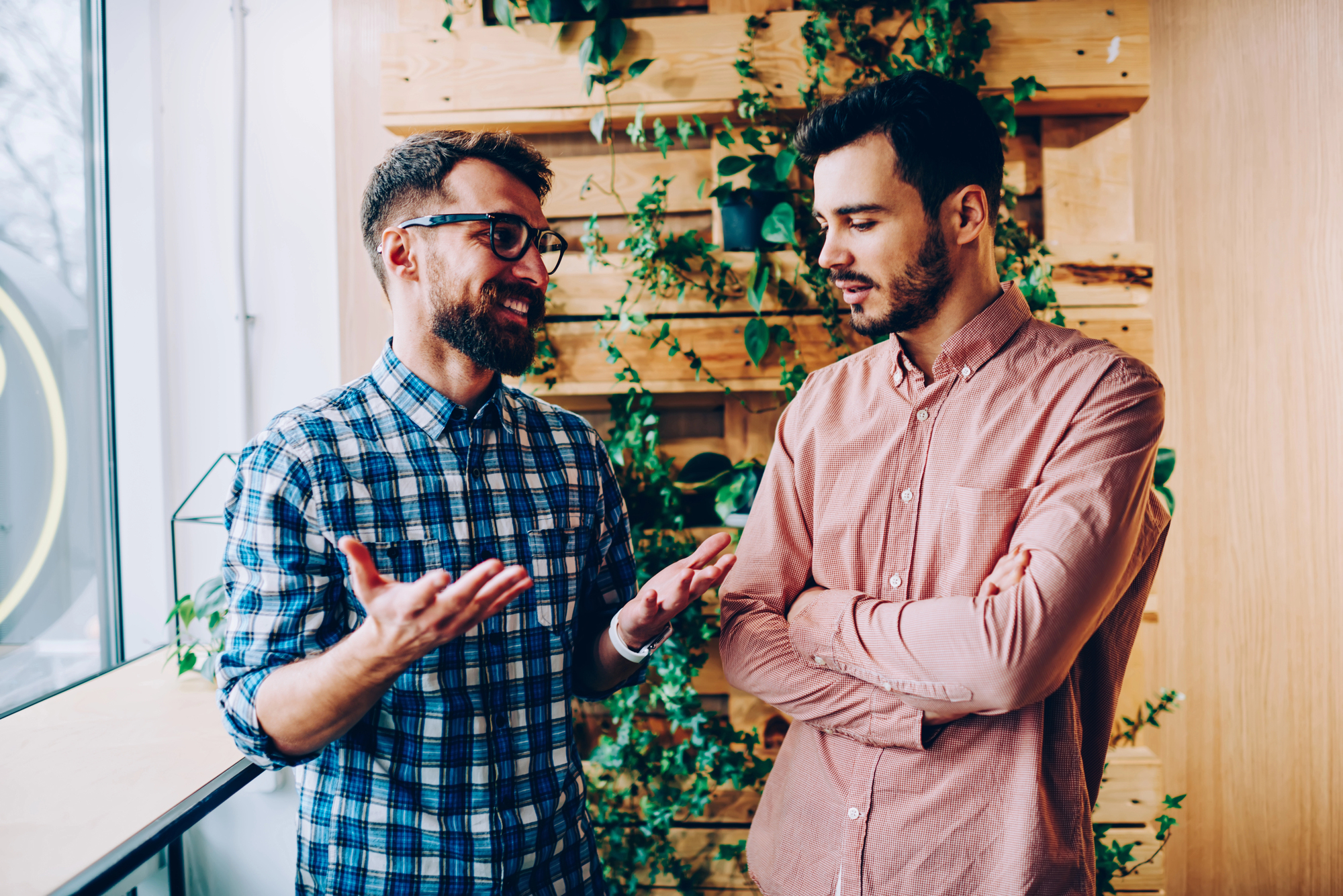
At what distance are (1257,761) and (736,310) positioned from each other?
191cm

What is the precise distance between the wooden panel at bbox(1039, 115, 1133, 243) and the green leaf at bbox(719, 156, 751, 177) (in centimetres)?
79

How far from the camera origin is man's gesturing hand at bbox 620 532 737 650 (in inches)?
45.6

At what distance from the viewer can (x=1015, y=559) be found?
3.50ft

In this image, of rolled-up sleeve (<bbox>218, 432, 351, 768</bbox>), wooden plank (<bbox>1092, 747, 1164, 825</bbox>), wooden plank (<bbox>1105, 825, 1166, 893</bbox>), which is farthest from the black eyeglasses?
wooden plank (<bbox>1105, 825, 1166, 893</bbox>)

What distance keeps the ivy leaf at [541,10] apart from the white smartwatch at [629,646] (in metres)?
1.44

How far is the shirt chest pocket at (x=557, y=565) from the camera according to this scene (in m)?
1.23

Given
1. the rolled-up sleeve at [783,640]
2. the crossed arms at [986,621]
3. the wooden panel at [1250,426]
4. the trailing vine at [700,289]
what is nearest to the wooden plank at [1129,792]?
the wooden panel at [1250,426]

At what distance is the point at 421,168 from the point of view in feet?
4.07

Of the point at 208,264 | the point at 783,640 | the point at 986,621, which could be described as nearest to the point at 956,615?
the point at 986,621

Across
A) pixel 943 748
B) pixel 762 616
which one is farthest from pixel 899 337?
pixel 943 748

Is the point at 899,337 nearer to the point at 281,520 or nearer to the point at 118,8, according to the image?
the point at 281,520

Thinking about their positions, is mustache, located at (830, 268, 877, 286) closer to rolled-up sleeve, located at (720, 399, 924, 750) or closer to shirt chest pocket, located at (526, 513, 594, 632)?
rolled-up sleeve, located at (720, 399, 924, 750)

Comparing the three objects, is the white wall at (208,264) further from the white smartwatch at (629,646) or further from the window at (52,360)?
the white smartwatch at (629,646)

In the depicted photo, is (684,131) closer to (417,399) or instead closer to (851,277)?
(851,277)
